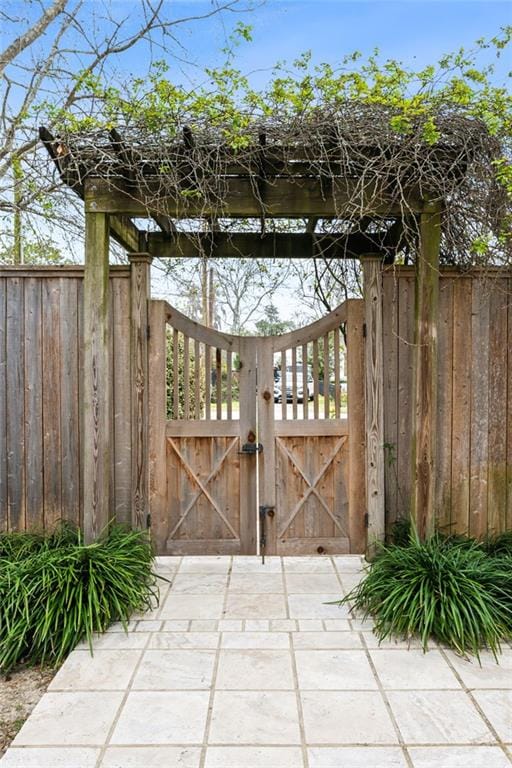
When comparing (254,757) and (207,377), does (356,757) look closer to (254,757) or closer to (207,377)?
(254,757)

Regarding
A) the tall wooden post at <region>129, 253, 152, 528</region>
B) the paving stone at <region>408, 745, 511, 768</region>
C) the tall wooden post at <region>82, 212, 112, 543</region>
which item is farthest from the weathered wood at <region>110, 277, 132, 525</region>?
the paving stone at <region>408, 745, 511, 768</region>

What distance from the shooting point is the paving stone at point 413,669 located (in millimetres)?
2074

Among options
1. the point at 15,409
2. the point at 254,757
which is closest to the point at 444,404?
the point at 254,757

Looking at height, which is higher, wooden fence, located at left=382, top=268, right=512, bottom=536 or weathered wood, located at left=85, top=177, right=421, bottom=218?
weathered wood, located at left=85, top=177, right=421, bottom=218

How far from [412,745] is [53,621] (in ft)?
5.48

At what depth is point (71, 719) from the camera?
6.11 feet

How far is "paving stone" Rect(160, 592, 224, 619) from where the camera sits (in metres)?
2.66

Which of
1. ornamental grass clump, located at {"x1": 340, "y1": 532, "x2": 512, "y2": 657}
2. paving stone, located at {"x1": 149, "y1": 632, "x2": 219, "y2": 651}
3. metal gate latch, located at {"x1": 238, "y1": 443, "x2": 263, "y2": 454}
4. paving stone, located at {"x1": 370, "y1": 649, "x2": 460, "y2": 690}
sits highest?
metal gate latch, located at {"x1": 238, "y1": 443, "x2": 263, "y2": 454}

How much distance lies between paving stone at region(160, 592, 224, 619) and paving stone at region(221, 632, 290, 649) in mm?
220

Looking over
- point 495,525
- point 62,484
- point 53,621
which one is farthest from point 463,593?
point 62,484

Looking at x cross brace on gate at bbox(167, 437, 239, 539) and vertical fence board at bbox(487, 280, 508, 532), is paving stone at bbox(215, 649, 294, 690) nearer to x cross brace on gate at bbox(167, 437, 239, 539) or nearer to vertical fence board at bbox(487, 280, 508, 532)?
x cross brace on gate at bbox(167, 437, 239, 539)

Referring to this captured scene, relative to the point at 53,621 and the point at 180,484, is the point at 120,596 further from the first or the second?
the point at 180,484

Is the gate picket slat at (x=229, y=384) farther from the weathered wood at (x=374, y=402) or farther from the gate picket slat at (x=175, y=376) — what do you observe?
the weathered wood at (x=374, y=402)

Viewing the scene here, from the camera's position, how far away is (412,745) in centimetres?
171
